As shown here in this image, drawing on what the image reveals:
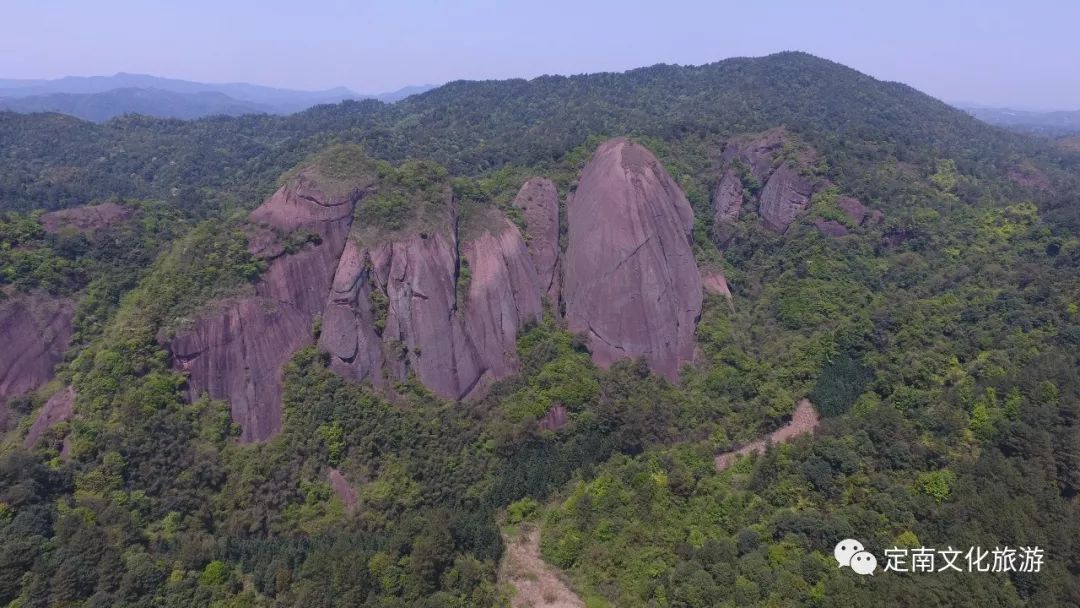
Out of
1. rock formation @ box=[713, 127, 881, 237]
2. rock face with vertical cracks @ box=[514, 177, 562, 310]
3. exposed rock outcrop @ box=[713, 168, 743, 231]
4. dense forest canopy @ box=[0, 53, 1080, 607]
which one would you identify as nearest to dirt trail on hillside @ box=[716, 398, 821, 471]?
dense forest canopy @ box=[0, 53, 1080, 607]

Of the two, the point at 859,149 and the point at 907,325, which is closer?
the point at 907,325

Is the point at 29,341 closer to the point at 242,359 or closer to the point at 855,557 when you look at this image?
the point at 242,359

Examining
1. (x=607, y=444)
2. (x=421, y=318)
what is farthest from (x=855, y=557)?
(x=421, y=318)

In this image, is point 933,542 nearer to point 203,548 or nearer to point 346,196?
point 203,548

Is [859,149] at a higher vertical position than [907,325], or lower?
higher

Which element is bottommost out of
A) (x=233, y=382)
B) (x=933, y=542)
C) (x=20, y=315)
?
(x=933, y=542)

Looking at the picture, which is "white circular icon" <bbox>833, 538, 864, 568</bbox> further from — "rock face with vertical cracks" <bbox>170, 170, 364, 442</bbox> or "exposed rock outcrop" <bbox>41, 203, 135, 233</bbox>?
"exposed rock outcrop" <bbox>41, 203, 135, 233</bbox>

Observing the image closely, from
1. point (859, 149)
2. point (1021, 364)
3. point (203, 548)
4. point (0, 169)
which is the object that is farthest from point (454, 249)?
point (0, 169)
